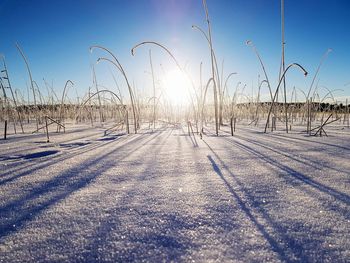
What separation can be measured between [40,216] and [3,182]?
0.38m

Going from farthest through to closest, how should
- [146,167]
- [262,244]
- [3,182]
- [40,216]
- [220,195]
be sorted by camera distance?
[146,167], [3,182], [220,195], [40,216], [262,244]

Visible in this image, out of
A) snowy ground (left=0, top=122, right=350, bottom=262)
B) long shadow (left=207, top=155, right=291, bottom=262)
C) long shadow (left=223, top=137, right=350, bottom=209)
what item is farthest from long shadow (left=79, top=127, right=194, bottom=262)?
long shadow (left=223, top=137, right=350, bottom=209)

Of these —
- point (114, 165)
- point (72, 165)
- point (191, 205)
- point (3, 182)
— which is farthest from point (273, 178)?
point (3, 182)

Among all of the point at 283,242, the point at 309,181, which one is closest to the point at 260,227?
the point at 283,242

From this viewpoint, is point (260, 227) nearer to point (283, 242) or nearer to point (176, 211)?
point (283, 242)

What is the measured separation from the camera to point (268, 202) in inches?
25.6

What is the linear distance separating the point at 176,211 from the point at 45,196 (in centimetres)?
40

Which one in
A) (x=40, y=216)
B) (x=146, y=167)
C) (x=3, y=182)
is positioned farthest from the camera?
(x=146, y=167)

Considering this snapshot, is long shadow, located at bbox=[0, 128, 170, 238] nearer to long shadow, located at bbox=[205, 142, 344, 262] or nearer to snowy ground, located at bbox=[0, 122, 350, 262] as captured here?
snowy ground, located at bbox=[0, 122, 350, 262]

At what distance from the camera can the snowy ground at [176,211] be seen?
442 mm

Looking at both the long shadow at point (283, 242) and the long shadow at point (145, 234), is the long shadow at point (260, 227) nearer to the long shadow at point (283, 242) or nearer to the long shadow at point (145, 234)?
the long shadow at point (283, 242)

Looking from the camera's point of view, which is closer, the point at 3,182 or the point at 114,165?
the point at 3,182

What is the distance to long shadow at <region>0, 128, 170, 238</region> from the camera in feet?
1.84

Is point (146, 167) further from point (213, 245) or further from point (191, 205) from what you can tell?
point (213, 245)
